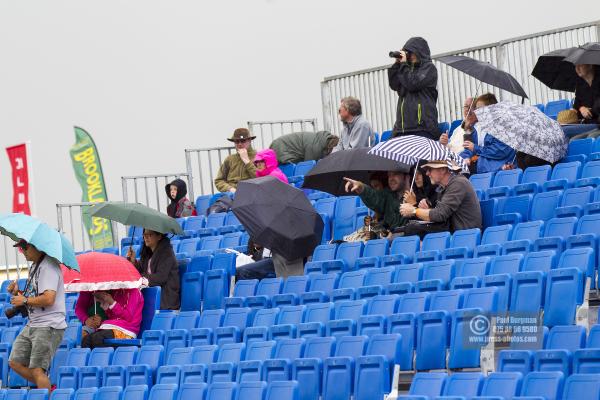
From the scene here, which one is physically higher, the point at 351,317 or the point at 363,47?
the point at 363,47

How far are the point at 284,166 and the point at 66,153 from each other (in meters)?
3.63

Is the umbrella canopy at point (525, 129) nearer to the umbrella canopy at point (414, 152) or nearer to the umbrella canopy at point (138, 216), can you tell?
the umbrella canopy at point (414, 152)

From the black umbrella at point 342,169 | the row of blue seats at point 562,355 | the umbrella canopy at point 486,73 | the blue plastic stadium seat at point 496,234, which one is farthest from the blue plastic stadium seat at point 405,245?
the row of blue seats at point 562,355

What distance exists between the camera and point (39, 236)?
30.6 ft

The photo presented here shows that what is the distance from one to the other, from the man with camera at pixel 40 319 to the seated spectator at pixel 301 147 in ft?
15.0

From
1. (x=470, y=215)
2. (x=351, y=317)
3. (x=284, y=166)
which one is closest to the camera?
(x=351, y=317)

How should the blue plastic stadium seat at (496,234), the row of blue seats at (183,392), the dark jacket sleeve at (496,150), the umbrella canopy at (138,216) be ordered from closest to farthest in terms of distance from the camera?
the row of blue seats at (183,392) → the blue plastic stadium seat at (496,234) → the umbrella canopy at (138,216) → the dark jacket sleeve at (496,150)

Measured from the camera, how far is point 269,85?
16.2 metres

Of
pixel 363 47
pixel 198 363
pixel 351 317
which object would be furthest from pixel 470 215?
pixel 363 47

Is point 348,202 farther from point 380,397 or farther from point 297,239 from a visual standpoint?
point 380,397

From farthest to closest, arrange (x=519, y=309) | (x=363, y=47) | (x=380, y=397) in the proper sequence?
(x=363, y=47)
(x=519, y=309)
(x=380, y=397)

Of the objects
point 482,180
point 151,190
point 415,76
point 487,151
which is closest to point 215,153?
point 151,190

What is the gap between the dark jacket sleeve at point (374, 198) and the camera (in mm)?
10359

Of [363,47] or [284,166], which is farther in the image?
[363,47]
